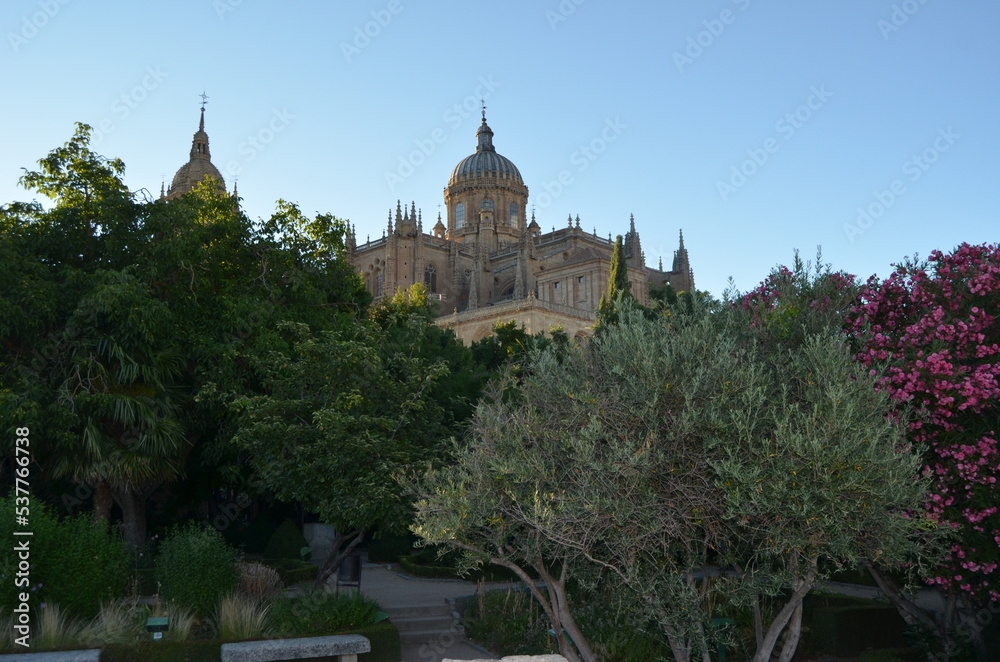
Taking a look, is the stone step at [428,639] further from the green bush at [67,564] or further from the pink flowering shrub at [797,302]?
the pink flowering shrub at [797,302]

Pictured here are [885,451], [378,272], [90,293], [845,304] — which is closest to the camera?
[885,451]

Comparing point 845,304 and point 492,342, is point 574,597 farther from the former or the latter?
point 492,342

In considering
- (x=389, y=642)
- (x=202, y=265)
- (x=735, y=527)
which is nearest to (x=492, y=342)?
(x=202, y=265)

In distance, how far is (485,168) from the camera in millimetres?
69688

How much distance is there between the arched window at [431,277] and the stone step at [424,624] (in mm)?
49217

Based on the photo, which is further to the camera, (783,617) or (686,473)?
(783,617)

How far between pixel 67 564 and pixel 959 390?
35.8 feet

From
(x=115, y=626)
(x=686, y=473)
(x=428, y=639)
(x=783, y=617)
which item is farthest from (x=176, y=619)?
(x=783, y=617)

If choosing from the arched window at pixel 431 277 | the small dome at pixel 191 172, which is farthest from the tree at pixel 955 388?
the arched window at pixel 431 277

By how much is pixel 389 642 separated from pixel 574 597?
3193 millimetres

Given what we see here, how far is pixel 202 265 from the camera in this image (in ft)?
51.5

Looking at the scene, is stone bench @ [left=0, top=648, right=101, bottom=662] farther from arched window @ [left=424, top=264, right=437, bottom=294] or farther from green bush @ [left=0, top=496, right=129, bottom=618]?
arched window @ [left=424, top=264, right=437, bottom=294]

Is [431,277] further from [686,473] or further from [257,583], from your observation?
[686,473]

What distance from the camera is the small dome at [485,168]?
227 ft
